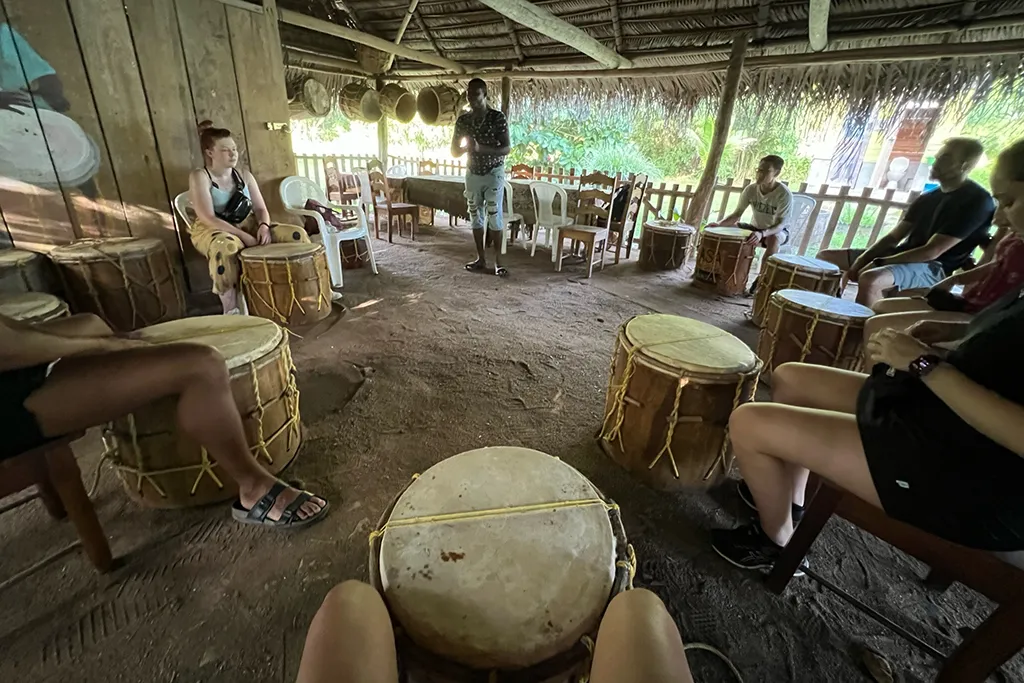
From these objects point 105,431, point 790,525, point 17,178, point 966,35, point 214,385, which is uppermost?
point 966,35

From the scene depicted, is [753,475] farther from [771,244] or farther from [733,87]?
[733,87]

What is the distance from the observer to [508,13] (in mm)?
3910

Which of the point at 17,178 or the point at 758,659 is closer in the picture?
the point at 758,659

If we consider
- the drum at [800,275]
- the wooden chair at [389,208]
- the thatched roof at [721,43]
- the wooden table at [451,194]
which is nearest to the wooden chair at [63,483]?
the drum at [800,275]

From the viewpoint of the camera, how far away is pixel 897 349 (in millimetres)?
1153

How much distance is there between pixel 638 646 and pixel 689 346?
126 cm

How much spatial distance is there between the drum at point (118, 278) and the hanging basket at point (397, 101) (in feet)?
18.7

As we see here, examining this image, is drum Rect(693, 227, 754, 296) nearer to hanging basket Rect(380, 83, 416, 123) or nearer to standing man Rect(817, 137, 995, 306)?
standing man Rect(817, 137, 995, 306)

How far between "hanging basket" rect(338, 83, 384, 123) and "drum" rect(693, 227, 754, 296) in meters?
6.31

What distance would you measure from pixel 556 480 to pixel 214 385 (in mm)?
1187

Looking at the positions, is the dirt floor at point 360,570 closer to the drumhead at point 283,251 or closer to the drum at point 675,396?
the drum at point 675,396

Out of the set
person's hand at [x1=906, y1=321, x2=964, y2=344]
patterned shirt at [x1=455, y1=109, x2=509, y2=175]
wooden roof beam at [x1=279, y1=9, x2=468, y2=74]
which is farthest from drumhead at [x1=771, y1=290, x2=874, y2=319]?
wooden roof beam at [x1=279, y1=9, x2=468, y2=74]

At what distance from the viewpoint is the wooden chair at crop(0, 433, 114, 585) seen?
1.21 m

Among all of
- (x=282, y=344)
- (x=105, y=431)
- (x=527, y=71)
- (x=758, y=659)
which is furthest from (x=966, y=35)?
(x=105, y=431)
